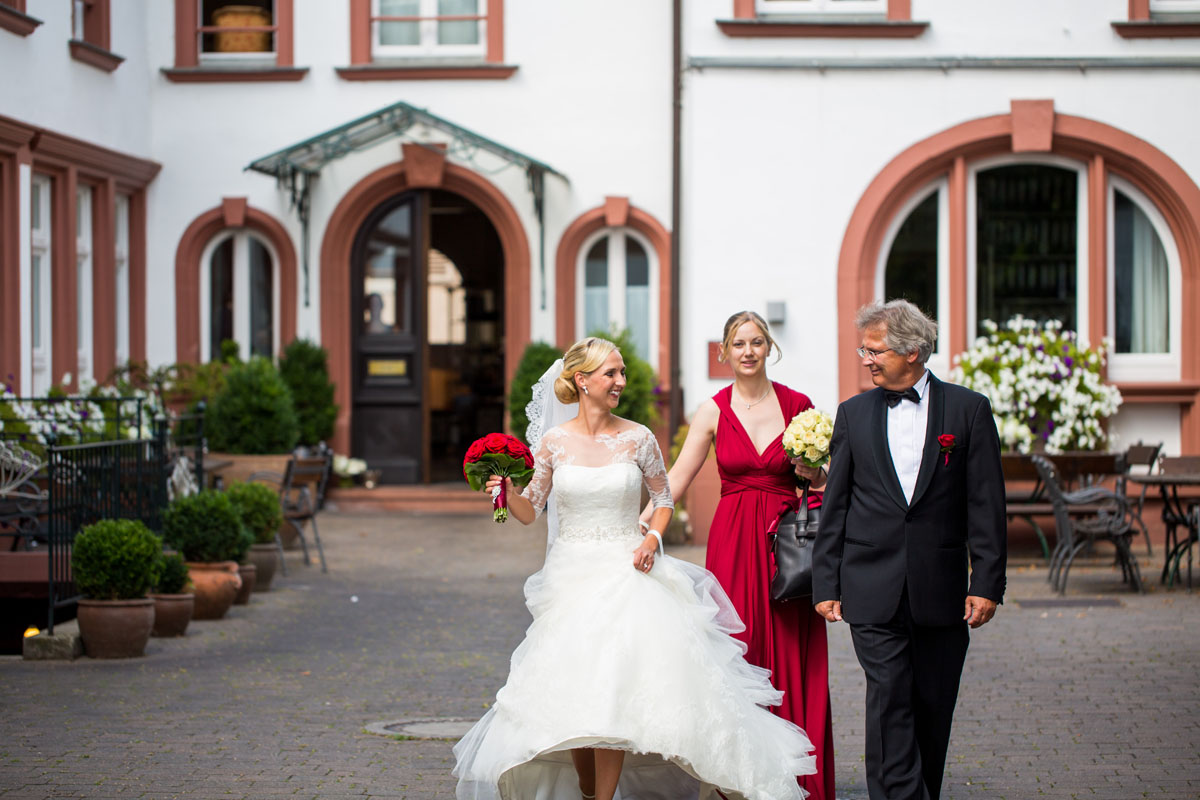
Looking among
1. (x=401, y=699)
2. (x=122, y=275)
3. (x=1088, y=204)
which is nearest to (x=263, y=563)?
(x=401, y=699)

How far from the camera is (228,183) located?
1780 cm

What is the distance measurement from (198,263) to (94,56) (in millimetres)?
3049

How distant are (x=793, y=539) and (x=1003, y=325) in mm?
10275

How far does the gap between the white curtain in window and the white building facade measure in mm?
28

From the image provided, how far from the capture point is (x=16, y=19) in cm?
1388

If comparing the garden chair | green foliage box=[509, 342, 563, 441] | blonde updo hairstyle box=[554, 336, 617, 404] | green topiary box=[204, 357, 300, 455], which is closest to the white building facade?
green foliage box=[509, 342, 563, 441]

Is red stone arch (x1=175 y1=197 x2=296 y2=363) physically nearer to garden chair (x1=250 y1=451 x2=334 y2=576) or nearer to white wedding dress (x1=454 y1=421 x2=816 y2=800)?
garden chair (x1=250 y1=451 x2=334 y2=576)

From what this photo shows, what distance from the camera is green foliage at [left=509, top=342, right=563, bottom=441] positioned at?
53.5 feet

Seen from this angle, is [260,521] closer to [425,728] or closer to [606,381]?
[425,728]

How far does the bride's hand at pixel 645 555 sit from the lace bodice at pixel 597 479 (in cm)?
12

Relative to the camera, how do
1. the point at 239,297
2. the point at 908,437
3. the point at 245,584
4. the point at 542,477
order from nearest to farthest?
the point at 908,437 < the point at 542,477 < the point at 245,584 < the point at 239,297

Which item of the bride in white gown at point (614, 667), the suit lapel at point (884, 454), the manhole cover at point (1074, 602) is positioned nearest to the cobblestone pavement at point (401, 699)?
the manhole cover at point (1074, 602)

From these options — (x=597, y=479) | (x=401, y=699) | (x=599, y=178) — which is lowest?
(x=401, y=699)

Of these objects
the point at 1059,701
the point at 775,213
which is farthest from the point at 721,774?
the point at 775,213
